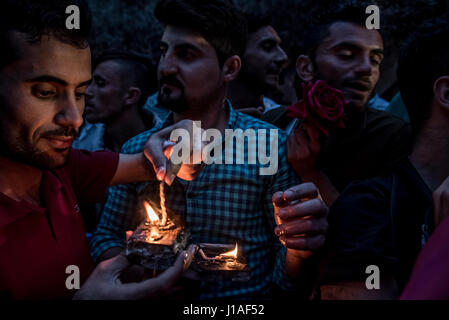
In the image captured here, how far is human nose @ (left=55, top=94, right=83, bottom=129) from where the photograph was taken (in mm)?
1732

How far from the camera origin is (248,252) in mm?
2457

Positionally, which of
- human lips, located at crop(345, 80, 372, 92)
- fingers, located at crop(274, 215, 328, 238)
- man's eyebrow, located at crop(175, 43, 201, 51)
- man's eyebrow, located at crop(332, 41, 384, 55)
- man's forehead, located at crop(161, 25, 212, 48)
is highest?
man's forehead, located at crop(161, 25, 212, 48)

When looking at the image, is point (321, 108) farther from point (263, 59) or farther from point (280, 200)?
point (263, 59)

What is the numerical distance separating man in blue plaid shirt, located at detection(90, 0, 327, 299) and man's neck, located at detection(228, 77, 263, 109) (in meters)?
1.73

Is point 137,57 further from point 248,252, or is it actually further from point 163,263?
point 163,263

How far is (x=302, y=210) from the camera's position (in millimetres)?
1808

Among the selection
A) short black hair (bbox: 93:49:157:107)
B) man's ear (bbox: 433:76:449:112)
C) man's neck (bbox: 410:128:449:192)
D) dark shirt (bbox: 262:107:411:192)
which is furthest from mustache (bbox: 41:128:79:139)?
short black hair (bbox: 93:49:157:107)

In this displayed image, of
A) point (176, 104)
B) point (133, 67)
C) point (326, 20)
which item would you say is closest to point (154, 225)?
point (176, 104)

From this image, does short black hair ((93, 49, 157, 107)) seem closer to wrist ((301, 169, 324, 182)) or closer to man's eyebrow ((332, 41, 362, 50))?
man's eyebrow ((332, 41, 362, 50))

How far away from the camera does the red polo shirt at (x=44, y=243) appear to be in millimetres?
1619

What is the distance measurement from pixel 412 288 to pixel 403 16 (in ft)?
18.7

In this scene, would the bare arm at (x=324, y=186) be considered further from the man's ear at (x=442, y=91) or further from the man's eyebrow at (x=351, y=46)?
the man's eyebrow at (x=351, y=46)

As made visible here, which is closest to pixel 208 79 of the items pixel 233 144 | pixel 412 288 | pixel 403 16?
pixel 233 144

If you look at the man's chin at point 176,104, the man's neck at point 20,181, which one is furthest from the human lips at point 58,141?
the man's chin at point 176,104
